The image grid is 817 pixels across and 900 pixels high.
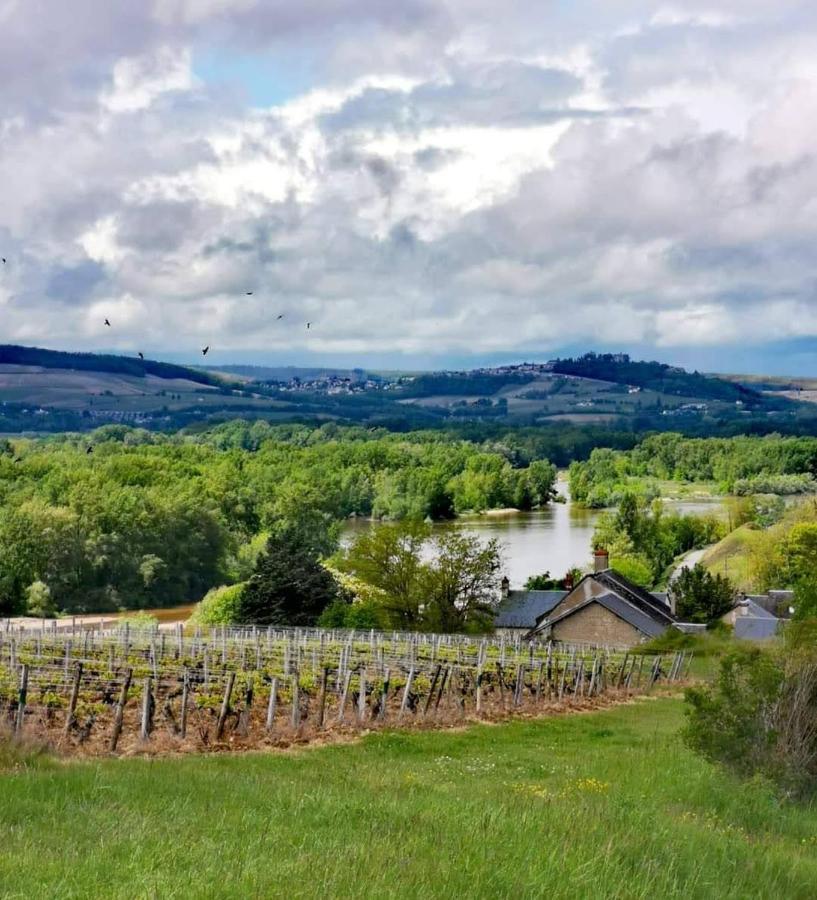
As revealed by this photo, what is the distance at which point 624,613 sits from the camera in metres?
61.4

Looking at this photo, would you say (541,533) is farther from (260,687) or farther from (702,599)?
(260,687)

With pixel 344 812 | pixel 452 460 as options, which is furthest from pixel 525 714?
pixel 452 460

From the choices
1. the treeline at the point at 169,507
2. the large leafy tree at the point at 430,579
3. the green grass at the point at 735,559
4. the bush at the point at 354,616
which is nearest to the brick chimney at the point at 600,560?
the large leafy tree at the point at 430,579

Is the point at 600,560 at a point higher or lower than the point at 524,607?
higher

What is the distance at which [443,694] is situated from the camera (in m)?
34.2

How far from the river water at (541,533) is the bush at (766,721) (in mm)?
51668

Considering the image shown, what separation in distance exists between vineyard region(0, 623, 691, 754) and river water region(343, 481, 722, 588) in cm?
2652

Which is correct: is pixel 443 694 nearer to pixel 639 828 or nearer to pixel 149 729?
pixel 149 729

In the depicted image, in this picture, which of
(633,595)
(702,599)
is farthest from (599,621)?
(702,599)

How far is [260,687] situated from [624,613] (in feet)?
107

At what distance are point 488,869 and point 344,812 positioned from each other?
305 cm

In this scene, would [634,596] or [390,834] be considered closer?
[390,834]

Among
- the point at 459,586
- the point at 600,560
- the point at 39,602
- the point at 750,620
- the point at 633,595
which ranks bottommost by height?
the point at 39,602

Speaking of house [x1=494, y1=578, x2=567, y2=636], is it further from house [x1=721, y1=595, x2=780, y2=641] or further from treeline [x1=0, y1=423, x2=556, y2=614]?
house [x1=721, y1=595, x2=780, y2=641]
